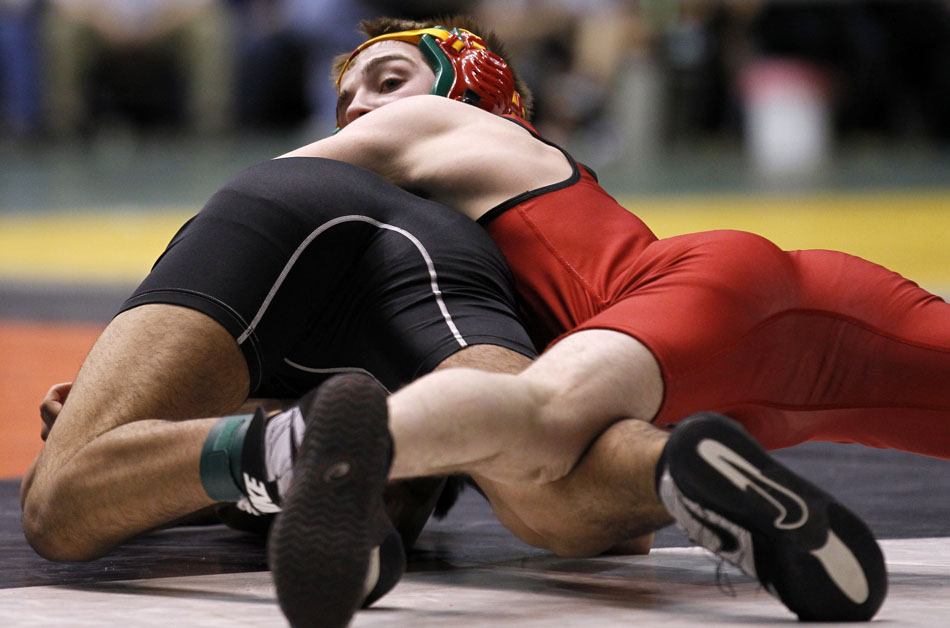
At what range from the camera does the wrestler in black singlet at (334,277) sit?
2.21 m

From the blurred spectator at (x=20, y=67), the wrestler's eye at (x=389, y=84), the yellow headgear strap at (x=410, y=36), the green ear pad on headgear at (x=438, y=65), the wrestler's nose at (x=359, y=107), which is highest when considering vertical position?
the yellow headgear strap at (x=410, y=36)

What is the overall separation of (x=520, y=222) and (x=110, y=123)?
11.9m

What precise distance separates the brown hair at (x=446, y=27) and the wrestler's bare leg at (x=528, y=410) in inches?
Answer: 50.9

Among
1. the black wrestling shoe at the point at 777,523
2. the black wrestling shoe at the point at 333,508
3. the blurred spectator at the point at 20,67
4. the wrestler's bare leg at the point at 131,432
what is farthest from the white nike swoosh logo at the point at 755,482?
the blurred spectator at the point at 20,67

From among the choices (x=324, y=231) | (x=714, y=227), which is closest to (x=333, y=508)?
(x=324, y=231)

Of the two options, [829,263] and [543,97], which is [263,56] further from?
[829,263]

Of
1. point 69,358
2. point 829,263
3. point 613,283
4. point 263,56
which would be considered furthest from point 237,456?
point 263,56

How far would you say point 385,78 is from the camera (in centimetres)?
299

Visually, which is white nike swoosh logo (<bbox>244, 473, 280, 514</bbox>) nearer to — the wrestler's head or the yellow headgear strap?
the wrestler's head

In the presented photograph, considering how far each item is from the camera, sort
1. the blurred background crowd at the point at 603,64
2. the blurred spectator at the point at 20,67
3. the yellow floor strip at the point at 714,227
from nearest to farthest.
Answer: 1. the yellow floor strip at the point at 714,227
2. the blurred background crowd at the point at 603,64
3. the blurred spectator at the point at 20,67

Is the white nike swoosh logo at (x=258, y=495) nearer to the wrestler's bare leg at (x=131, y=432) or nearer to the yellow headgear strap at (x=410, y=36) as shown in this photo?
the wrestler's bare leg at (x=131, y=432)

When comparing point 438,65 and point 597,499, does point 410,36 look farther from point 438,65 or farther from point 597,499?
point 597,499

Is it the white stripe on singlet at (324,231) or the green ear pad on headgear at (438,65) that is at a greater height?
the green ear pad on headgear at (438,65)

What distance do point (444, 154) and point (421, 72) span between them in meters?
0.53
